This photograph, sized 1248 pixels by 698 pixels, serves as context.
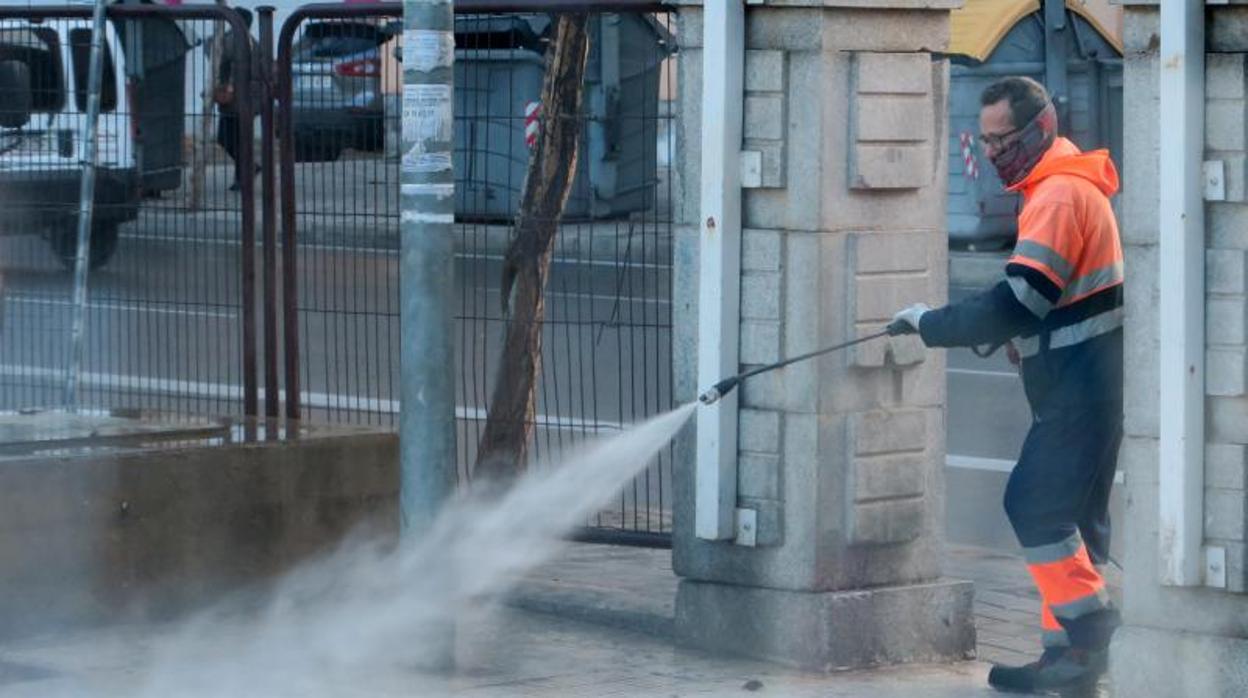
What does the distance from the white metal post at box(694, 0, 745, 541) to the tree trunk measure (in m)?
1.81

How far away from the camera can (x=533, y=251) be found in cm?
895

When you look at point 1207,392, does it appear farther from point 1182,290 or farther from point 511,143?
point 511,143

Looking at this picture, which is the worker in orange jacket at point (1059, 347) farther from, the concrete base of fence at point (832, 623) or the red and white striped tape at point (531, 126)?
the red and white striped tape at point (531, 126)

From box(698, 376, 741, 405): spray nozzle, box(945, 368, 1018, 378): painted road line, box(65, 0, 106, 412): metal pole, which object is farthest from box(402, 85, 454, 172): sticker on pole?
box(945, 368, 1018, 378): painted road line

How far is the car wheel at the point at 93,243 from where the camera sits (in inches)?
405

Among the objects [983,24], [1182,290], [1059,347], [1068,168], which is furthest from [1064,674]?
[983,24]

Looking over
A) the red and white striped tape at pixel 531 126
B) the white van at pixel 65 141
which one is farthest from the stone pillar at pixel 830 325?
the white van at pixel 65 141

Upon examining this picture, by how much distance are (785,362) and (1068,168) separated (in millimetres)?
1024

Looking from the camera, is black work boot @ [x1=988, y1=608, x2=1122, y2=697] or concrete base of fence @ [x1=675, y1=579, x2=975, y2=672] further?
concrete base of fence @ [x1=675, y1=579, x2=975, y2=672]

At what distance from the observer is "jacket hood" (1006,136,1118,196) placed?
676cm

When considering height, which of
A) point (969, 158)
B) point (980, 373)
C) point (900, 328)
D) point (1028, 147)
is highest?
point (969, 158)

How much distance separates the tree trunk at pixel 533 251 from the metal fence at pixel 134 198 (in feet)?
→ 3.33

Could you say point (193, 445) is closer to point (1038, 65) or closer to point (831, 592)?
point (831, 592)

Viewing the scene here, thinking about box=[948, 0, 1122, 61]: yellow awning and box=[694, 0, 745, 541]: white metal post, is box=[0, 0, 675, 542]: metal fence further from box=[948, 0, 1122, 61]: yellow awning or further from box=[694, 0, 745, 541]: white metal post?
box=[948, 0, 1122, 61]: yellow awning
